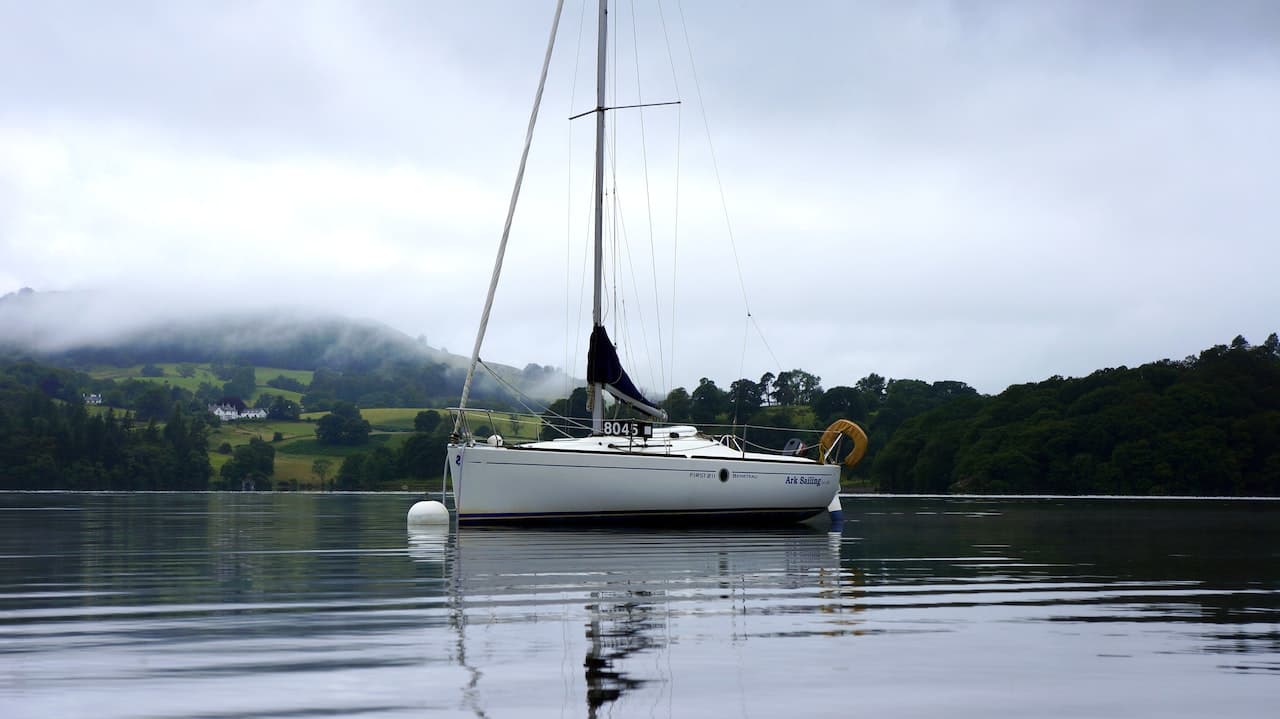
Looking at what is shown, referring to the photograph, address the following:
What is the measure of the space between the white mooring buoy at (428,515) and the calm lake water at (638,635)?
13.2 m

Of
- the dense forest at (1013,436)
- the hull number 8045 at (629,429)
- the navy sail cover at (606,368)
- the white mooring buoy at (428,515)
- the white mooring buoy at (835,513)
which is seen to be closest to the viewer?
the hull number 8045 at (629,429)

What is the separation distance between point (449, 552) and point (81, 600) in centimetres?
945

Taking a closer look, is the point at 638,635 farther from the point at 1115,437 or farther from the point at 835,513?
the point at 1115,437

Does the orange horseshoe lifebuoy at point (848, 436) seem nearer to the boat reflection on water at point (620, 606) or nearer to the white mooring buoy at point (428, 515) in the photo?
the white mooring buoy at point (428, 515)

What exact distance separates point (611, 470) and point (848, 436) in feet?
32.6

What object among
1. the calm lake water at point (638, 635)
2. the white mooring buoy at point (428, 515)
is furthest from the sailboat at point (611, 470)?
the calm lake water at point (638, 635)

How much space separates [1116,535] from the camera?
32.0 m

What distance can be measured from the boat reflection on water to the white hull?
610 centimetres

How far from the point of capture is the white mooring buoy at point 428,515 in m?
35.8

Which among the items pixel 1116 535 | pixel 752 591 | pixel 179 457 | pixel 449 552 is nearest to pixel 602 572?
pixel 752 591

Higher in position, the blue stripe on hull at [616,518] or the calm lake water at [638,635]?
the calm lake water at [638,635]

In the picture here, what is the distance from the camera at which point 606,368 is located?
34.1 m

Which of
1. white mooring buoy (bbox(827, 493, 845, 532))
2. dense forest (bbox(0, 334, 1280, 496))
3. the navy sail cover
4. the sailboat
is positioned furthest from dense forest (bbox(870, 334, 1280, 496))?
the navy sail cover

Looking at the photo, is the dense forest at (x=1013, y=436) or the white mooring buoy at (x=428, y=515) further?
the dense forest at (x=1013, y=436)
